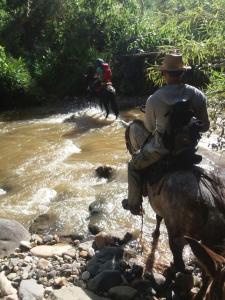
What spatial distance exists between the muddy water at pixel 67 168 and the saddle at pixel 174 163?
0.67 meters

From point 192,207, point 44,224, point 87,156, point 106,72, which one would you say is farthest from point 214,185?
point 106,72

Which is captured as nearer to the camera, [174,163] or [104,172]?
[174,163]

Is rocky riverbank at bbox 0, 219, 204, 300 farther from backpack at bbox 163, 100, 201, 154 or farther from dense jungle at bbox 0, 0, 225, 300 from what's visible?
backpack at bbox 163, 100, 201, 154

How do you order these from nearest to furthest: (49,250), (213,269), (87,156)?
(213,269) < (49,250) < (87,156)

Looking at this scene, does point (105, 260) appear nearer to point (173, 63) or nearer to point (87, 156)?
point (173, 63)

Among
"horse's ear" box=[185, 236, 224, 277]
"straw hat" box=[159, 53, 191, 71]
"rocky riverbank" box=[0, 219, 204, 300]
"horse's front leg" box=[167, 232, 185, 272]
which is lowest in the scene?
"rocky riverbank" box=[0, 219, 204, 300]

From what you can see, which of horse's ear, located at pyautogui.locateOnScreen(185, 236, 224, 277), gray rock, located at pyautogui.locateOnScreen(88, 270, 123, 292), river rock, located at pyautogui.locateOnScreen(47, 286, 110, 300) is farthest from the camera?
gray rock, located at pyautogui.locateOnScreen(88, 270, 123, 292)

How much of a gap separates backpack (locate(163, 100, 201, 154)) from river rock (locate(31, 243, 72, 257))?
6.90 feet

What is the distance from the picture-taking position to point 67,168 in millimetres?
9656

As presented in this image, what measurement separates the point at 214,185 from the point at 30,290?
225 cm

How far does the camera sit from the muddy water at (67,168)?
23.6 feet

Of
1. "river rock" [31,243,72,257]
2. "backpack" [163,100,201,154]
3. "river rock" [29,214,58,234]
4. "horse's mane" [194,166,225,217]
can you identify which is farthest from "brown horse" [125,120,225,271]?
"river rock" [29,214,58,234]

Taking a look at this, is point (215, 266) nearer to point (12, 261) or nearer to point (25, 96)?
point (12, 261)

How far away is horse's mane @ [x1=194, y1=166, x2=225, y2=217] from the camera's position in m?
4.66
